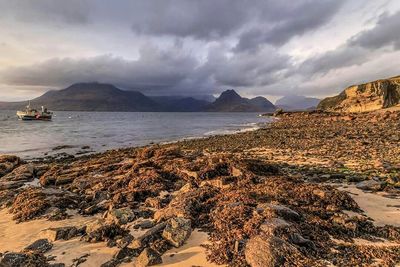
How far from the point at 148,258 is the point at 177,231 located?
3.91ft

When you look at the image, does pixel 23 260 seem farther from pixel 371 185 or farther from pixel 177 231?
pixel 371 185

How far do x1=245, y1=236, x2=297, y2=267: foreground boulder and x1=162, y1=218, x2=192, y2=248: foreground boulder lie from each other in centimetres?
185

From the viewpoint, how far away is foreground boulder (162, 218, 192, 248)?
723 cm

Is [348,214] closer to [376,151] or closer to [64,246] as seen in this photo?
[64,246]

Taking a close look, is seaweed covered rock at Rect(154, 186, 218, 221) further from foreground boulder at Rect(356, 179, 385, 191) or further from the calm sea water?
the calm sea water

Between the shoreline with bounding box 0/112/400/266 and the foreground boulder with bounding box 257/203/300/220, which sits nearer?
the shoreline with bounding box 0/112/400/266

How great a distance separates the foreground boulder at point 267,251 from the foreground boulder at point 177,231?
1851 millimetres

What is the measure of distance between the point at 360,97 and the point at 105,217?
329 ft

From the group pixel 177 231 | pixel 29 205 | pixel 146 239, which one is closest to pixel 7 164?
pixel 29 205

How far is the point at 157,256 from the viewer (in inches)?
258

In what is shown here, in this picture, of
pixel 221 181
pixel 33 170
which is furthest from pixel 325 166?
pixel 33 170

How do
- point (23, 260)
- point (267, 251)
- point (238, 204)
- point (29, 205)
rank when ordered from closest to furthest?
point (267, 251) → point (23, 260) → point (238, 204) → point (29, 205)

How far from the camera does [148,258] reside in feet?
21.1

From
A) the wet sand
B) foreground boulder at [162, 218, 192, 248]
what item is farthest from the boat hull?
the wet sand
